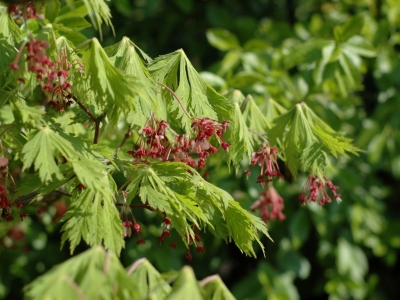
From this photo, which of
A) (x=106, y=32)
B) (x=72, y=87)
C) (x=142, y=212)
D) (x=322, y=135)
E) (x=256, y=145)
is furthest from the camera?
(x=106, y=32)

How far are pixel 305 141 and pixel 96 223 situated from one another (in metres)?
0.62

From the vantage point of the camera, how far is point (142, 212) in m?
2.68

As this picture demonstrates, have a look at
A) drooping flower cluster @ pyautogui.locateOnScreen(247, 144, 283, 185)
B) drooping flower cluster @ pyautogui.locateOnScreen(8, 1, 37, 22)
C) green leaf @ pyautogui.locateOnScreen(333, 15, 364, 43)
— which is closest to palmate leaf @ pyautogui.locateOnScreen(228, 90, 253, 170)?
drooping flower cluster @ pyautogui.locateOnScreen(247, 144, 283, 185)

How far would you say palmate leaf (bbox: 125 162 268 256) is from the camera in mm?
1314

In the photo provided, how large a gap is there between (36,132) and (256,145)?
2.31ft

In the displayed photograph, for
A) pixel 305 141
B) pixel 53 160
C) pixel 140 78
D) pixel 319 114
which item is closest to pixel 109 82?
pixel 140 78


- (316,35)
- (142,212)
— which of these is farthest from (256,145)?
(316,35)

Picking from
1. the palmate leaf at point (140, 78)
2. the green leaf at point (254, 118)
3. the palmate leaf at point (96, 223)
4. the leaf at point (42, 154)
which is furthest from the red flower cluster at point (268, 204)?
the leaf at point (42, 154)

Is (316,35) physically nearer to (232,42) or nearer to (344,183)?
(232,42)

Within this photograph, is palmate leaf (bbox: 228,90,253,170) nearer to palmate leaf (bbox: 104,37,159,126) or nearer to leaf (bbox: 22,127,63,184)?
palmate leaf (bbox: 104,37,159,126)

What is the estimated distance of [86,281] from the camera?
3.28ft

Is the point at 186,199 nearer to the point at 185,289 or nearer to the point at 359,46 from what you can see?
the point at 185,289

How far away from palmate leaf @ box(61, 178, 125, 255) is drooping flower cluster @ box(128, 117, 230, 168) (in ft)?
0.55

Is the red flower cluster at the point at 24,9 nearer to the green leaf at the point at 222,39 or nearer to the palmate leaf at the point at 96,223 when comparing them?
the palmate leaf at the point at 96,223
